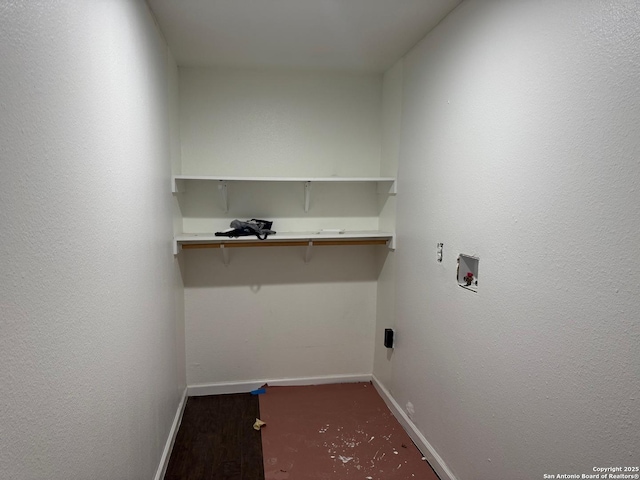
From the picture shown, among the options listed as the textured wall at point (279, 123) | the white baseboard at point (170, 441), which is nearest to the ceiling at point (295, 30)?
the textured wall at point (279, 123)

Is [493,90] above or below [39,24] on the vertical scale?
above

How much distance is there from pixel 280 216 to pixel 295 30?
1231mm

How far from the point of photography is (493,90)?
1.55 m

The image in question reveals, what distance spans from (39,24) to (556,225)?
1.49 metres

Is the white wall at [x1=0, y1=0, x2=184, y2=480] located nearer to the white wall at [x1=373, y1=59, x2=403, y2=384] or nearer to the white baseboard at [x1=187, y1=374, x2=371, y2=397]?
the white baseboard at [x1=187, y1=374, x2=371, y2=397]

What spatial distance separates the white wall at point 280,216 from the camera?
8.79 feet

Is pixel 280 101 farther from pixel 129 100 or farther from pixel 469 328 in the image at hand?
pixel 469 328

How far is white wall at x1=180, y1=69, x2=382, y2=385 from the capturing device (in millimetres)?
2680

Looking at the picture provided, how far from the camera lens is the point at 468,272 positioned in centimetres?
178

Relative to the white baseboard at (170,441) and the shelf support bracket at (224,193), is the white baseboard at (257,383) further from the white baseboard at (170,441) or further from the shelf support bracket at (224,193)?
the shelf support bracket at (224,193)

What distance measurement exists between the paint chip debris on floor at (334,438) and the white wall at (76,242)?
29.8 inches

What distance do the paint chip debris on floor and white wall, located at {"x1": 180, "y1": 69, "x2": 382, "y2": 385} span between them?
0.85 feet

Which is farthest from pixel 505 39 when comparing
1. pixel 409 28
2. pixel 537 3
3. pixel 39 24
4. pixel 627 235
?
pixel 39 24

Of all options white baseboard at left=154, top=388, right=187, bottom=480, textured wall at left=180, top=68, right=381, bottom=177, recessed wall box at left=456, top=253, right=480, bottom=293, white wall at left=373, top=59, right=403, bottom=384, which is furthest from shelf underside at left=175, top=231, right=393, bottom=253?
white baseboard at left=154, top=388, right=187, bottom=480
